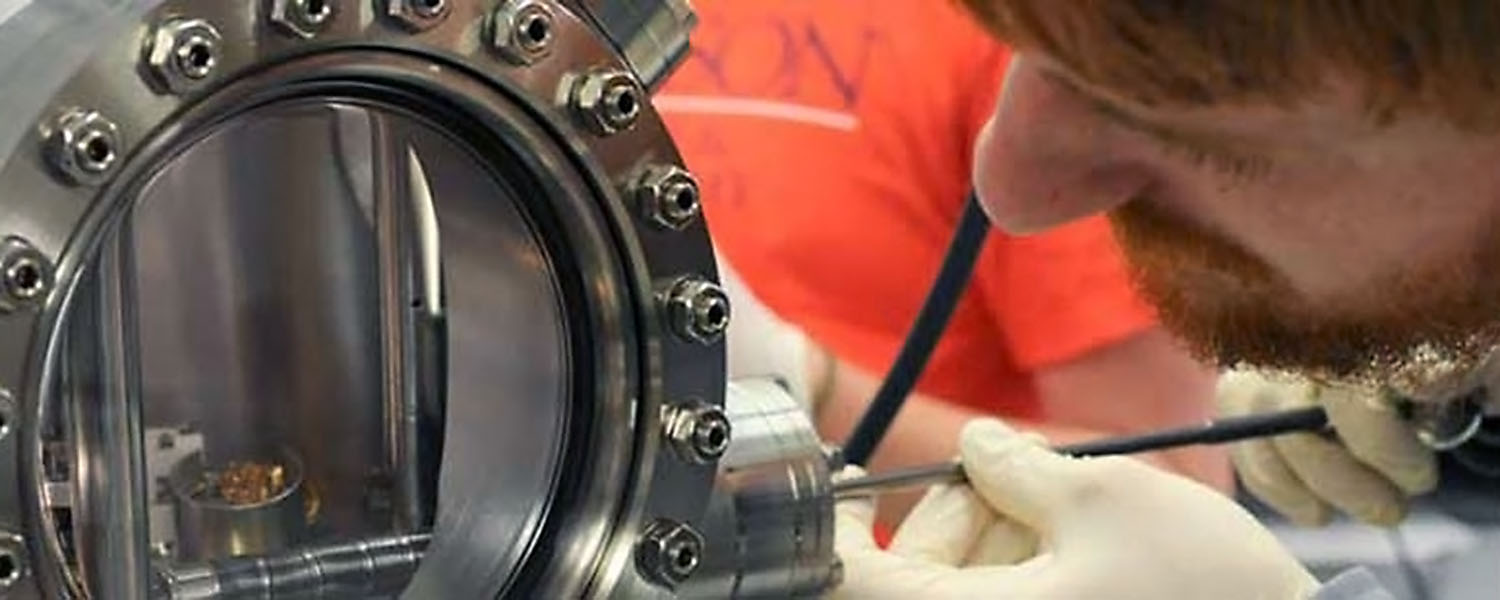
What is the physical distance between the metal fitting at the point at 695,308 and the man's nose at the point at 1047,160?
99 millimetres

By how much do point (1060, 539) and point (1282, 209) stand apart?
0.56 feet

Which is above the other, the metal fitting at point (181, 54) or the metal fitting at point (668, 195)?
the metal fitting at point (181, 54)

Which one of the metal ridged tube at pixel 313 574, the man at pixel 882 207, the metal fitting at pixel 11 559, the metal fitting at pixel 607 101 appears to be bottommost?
the man at pixel 882 207

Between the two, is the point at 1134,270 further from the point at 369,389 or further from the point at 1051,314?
the point at 1051,314

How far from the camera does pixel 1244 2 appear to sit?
1.71 feet

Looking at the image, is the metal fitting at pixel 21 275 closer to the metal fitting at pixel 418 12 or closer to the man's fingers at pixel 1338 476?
the metal fitting at pixel 418 12

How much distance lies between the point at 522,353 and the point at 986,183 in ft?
0.46

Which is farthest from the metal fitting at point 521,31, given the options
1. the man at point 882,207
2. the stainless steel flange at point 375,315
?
the man at point 882,207

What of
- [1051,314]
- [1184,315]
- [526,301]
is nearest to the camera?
[526,301]

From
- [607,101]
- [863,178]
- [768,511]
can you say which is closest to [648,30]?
[607,101]

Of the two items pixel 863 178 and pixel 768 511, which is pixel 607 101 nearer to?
pixel 768 511

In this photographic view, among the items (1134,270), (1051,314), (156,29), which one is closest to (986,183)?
(1134,270)

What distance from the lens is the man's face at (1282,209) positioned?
1.96ft

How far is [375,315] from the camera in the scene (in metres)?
0.62
